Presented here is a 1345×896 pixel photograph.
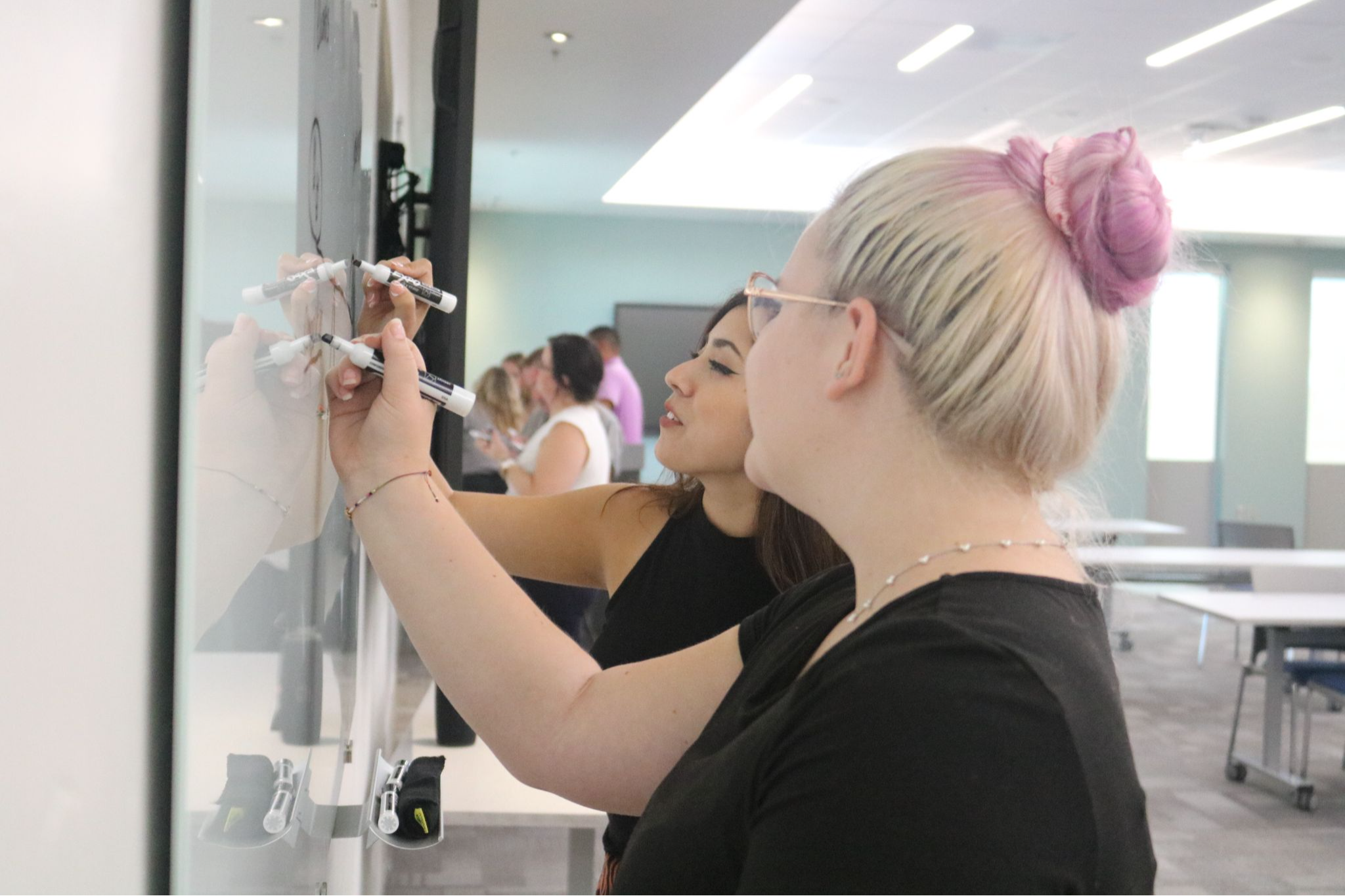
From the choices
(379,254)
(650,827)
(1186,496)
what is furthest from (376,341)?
(1186,496)

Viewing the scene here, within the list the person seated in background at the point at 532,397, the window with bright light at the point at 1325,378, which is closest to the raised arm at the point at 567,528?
the person seated in background at the point at 532,397

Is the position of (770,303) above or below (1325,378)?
below

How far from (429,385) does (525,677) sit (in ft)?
0.92

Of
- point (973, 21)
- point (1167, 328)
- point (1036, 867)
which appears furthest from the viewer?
point (1167, 328)

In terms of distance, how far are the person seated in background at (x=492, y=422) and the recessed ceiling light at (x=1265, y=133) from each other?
5.06 meters

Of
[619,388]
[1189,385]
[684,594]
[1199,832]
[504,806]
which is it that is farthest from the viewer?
[1189,385]

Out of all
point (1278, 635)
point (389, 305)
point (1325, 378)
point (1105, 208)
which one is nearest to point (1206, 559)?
point (1278, 635)

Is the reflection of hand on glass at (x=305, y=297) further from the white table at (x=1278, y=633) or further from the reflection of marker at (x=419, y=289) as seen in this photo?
the white table at (x=1278, y=633)

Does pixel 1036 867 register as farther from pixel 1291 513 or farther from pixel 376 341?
pixel 1291 513

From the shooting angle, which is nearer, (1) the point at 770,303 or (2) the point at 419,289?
(1) the point at 770,303

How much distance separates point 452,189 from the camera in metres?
1.46

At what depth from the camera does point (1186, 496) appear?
10.3 m

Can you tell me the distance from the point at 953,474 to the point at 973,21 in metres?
A: 5.09

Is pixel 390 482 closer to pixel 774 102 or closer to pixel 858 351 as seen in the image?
pixel 858 351
